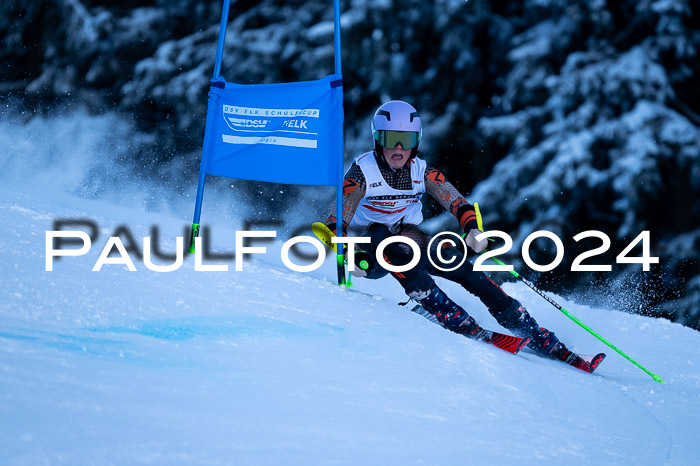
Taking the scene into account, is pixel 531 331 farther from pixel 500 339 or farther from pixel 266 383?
pixel 266 383

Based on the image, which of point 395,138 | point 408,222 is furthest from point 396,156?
point 408,222

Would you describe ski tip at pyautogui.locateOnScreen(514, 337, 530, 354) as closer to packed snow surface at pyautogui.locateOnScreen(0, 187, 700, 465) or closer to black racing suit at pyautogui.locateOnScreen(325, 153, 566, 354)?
packed snow surface at pyautogui.locateOnScreen(0, 187, 700, 465)

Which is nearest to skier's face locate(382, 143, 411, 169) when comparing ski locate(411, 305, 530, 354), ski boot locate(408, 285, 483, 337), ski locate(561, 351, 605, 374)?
ski boot locate(408, 285, 483, 337)

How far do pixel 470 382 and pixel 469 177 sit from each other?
7759 mm

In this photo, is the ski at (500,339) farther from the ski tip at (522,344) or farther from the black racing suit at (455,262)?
the black racing suit at (455,262)

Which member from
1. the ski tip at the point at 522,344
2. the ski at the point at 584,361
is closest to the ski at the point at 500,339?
the ski tip at the point at 522,344

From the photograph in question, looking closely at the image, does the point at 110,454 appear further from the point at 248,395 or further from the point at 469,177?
the point at 469,177

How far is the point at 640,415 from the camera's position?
11.0 ft

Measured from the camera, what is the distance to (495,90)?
10055 mm

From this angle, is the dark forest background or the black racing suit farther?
the dark forest background

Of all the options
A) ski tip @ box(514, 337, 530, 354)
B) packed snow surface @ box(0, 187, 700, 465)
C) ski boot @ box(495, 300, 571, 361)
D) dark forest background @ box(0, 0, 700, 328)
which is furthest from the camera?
dark forest background @ box(0, 0, 700, 328)

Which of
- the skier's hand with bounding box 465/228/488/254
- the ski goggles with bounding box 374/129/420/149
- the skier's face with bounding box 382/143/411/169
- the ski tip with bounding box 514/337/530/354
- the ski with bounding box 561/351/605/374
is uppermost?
the ski goggles with bounding box 374/129/420/149

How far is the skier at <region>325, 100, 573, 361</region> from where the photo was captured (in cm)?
407

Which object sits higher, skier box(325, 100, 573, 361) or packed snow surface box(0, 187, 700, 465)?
skier box(325, 100, 573, 361)
